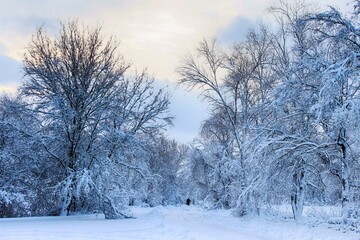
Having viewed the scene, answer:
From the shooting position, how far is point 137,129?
72.1 feet

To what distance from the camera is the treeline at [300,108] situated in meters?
12.5

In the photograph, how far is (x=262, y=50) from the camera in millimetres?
23891

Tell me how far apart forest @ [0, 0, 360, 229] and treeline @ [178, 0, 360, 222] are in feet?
0.19

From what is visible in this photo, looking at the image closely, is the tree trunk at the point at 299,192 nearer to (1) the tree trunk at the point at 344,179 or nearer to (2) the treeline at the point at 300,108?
(2) the treeline at the point at 300,108

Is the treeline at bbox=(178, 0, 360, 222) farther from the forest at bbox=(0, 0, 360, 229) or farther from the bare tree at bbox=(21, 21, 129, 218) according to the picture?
the bare tree at bbox=(21, 21, 129, 218)

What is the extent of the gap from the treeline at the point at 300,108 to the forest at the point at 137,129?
0.19 ft

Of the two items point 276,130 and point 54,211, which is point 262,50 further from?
point 54,211

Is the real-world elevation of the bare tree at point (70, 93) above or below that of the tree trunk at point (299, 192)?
above

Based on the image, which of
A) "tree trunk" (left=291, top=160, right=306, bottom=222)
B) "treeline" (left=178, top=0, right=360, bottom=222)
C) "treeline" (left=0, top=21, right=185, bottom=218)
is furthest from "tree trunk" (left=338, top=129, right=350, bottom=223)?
"treeline" (left=0, top=21, right=185, bottom=218)

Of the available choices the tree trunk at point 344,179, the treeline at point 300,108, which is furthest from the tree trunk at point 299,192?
the tree trunk at point 344,179

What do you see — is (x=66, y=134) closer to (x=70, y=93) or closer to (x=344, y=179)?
(x=70, y=93)

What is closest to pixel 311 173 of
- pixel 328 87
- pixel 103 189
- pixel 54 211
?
pixel 328 87

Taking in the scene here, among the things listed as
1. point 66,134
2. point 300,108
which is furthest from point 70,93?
point 300,108

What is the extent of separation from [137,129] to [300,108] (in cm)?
999
